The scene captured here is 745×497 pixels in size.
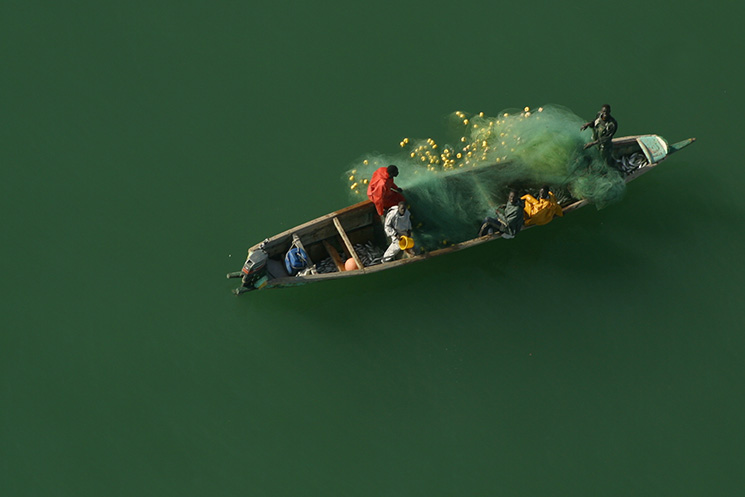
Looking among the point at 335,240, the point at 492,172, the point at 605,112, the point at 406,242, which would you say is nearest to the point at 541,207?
the point at 492,172

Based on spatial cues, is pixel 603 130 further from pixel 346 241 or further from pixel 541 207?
Answer: pixel 346 241

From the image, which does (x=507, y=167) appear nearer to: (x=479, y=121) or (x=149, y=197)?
(x=479, y=121)

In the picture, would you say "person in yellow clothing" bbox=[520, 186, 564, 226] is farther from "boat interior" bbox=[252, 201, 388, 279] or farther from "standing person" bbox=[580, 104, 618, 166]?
"boat interior" bbox=[252, 201, 388, 279]

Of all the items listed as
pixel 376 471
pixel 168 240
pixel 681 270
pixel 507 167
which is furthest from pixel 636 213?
pixel 168 240

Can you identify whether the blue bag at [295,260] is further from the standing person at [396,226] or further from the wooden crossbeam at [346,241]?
the standing person at [396,226]

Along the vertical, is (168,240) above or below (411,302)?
above
